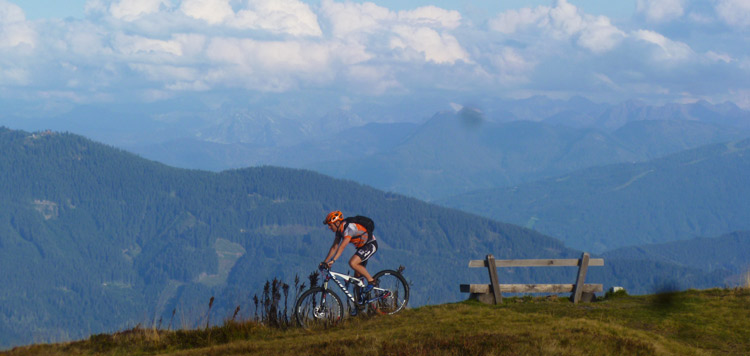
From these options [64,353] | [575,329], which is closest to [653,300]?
[575,329]

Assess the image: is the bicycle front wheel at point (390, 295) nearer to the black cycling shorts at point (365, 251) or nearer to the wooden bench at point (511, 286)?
the black cycling shorts at point (365, 251)

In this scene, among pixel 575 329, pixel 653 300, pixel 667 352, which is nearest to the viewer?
pixel 667 352

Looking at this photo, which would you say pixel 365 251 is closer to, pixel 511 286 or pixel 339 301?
pixel 339 301

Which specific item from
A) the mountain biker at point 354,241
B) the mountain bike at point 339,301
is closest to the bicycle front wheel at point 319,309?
the mountain bike at point 339,301

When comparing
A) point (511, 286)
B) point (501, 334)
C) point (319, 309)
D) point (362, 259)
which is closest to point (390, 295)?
point (362, 259)

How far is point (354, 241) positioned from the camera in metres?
20.2

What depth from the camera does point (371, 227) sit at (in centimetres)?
2016

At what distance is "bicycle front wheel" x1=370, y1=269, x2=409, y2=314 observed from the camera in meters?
20.6

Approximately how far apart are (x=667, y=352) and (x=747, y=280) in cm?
1439

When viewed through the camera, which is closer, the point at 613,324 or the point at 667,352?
the point at 667,352

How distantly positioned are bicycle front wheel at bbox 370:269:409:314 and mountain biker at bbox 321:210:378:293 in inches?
16.8

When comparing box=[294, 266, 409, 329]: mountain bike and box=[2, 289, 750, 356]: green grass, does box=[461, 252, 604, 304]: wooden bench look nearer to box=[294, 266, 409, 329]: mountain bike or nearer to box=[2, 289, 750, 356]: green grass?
box=[2, 289, 750, 356]: green grass

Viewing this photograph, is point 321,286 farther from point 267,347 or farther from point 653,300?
point 653,300

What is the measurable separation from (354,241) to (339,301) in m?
1.60
